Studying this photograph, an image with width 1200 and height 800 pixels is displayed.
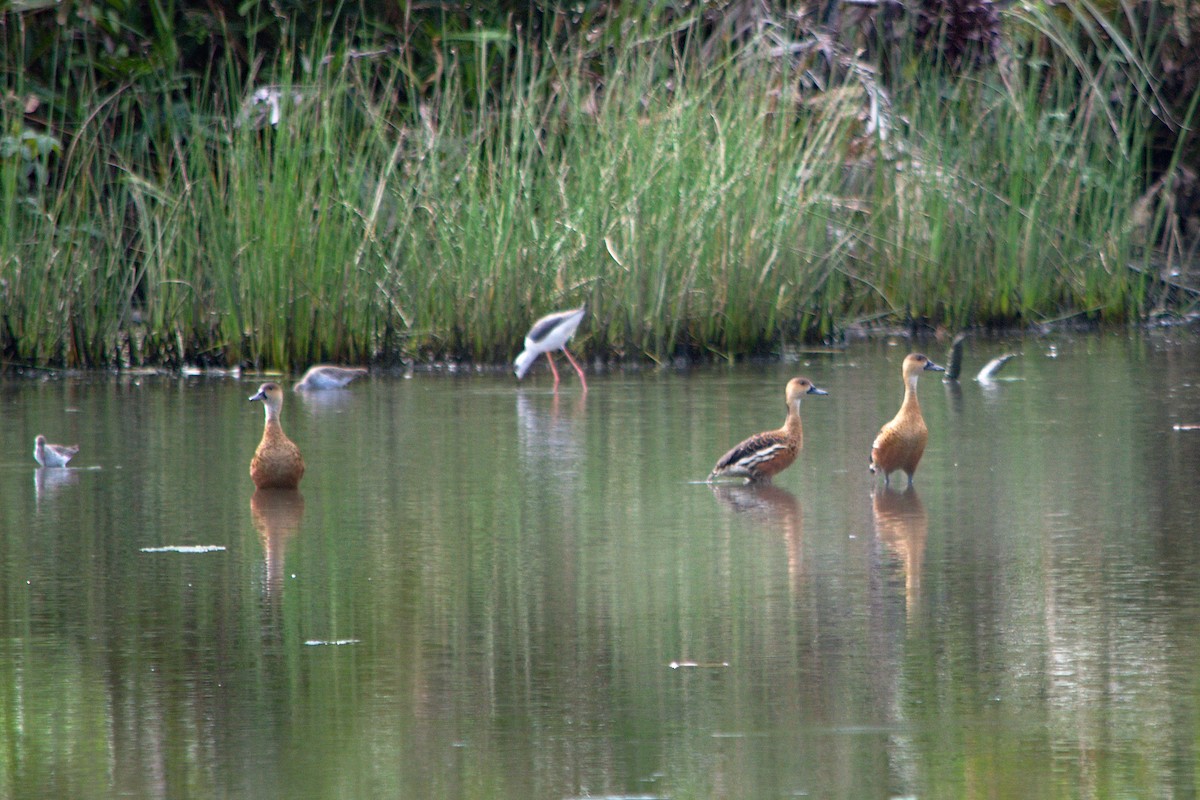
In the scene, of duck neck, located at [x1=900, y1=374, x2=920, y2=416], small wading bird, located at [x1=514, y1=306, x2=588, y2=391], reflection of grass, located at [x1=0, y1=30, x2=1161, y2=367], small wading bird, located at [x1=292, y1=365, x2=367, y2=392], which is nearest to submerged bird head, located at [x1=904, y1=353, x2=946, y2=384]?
duck neck, located at [x1=900, y1=374, x2=920, y2=416]

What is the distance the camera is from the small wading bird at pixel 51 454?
8.62 meters

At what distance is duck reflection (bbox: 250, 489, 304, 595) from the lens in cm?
638

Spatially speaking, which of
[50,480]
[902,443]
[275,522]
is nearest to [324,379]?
[50,480]

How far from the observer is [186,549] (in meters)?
6.75

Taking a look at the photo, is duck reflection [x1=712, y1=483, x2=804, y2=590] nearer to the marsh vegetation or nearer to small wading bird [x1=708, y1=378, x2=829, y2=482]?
small wading bird [x1=708, y1=378, x2=829, y2=482]

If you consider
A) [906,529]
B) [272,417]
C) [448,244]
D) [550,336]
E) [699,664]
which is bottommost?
[699,664]

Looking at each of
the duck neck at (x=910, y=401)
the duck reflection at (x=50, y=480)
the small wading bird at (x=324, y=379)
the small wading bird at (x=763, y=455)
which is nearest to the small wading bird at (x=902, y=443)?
the duck neck at (x=910, y=401)

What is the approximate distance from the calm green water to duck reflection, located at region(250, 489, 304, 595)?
0.02 metres

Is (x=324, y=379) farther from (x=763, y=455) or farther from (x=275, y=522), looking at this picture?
(x=275, y=522)

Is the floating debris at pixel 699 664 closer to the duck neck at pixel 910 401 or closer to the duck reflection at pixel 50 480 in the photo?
the duck neck at pixel 910 401

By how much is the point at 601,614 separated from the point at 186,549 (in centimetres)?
176

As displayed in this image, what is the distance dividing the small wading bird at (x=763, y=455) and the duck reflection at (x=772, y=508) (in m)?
0.06

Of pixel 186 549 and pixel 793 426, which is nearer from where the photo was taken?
pixel 186 549

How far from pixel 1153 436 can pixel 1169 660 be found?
14.5 feet
